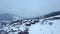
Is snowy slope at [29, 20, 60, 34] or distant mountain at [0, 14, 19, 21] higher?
distant mountain at [0, 14, 19, 21]

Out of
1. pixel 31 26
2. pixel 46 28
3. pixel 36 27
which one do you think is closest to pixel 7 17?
pixel 31 26

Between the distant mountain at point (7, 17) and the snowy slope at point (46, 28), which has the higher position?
the distant mountain at point (7, 17)

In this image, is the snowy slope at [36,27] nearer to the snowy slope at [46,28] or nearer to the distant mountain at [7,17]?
the snowy slope at [46,28]

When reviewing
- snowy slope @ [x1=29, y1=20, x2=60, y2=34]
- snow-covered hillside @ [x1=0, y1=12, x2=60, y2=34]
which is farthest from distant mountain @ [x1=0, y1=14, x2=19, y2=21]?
snowy slope @ [x1=29, y1=20, x2=60, y2=34]

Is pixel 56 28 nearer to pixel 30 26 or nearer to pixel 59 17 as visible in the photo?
pixel 59 17

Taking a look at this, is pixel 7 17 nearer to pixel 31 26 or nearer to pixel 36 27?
pixel 31 26

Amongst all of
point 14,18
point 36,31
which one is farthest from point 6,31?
point 36,31

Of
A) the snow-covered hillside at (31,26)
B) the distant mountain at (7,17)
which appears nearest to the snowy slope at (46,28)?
the snow-covered hillside at (31,26)

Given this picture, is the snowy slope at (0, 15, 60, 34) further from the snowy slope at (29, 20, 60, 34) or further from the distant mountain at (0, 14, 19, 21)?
the distant mountain at (0, 14, 19, 21)

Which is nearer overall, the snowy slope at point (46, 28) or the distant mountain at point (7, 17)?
the snowy slope at point (46, 28)

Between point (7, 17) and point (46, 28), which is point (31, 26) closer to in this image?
point (46, 28)

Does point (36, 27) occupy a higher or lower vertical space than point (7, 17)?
lower

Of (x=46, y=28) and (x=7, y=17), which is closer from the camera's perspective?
(x=46, y=28)

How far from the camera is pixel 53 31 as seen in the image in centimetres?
194
